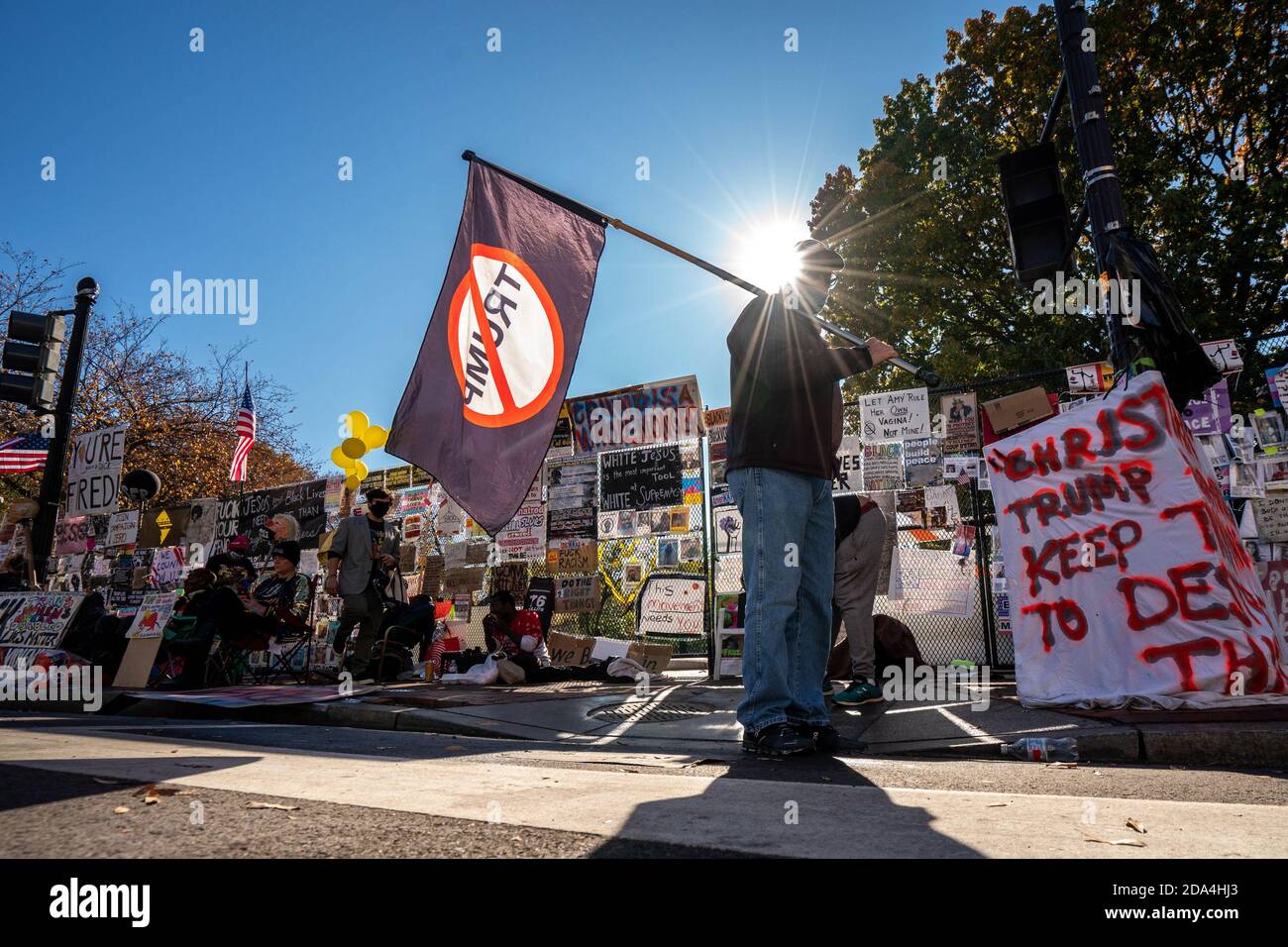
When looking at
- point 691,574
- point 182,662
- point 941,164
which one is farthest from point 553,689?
point 941,164

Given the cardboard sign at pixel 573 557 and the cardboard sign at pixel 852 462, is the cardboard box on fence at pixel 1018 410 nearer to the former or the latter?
the cardboard sign at pixel 852 462

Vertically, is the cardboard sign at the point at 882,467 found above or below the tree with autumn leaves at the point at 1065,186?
below

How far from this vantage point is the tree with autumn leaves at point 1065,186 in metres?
15.1

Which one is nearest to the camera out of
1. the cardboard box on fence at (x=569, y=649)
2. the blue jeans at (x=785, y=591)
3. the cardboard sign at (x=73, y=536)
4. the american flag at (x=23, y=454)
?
the blue jeans at (x=785, y=591)

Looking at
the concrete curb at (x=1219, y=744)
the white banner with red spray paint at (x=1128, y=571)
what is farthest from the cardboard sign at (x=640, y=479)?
the concrete curb at (x=1219, y=744)

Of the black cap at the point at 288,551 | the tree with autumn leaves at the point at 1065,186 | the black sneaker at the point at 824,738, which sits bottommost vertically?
the black sneaker at the point at 824,738

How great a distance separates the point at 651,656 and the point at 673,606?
86cm

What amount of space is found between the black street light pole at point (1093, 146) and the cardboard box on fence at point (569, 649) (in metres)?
5.76

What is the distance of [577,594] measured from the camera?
32.2ft

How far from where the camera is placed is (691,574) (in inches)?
368

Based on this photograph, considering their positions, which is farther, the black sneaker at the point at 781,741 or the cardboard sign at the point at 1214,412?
the cardboard sign at the point at 1214,412

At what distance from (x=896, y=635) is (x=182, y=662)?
23.3 feet

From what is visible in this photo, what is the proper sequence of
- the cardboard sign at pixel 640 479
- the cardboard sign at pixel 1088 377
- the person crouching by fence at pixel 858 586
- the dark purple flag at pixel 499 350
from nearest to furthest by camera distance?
the dark purple flag at pixel 499 350, the person crouching by fence at pixel 858 586, the cardboard sign at pixel 1088 377, the cardboard sign at pixel 640 479

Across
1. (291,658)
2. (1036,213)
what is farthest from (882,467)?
(291,658)
